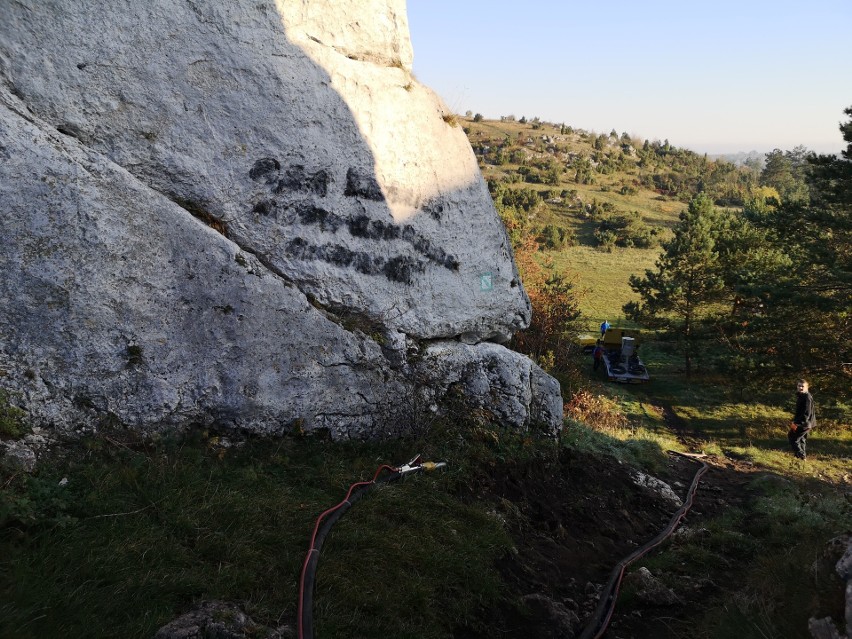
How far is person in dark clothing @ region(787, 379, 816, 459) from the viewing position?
1291cm

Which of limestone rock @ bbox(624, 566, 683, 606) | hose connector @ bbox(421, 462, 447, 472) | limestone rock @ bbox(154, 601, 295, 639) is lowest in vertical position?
limestone rock @ bbox(624, 566, 683, 606)

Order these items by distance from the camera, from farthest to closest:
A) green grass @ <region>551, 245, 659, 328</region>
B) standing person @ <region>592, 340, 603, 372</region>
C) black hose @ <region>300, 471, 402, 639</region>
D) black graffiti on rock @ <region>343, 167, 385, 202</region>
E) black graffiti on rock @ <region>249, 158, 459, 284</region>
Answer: green grass @ <region>551, 245, 659, 328</region> < standing person @ <region>592, 340, 603, 372</region> < black graffiti on rock @ <region>343, 167, 385, 202</region> < black graffiti on rock @ <region>249, 158, 459, 284</region> < black hose @ <region>300, 471, 402, 639</region>

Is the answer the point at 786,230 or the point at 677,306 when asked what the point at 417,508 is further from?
the point at 677,306

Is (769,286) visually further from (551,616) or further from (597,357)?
(551,616)

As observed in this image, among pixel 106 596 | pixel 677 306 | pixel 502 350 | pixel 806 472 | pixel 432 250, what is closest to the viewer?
pixel 106 596

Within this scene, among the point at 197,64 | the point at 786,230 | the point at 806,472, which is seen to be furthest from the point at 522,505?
the point at 786,230

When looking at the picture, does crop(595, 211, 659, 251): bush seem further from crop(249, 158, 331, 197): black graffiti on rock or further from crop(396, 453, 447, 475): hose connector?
crop(396, 453, 447, 475): hose connector

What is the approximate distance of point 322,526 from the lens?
494 cm

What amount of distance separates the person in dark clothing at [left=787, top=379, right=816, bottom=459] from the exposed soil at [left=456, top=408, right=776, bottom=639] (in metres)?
4.14

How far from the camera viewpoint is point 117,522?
425 centimetres

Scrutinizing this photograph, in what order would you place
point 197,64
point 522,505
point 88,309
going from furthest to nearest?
1. point 522,505
2. point 197,64
3. point 88,309

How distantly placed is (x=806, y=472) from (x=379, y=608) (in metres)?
11.3

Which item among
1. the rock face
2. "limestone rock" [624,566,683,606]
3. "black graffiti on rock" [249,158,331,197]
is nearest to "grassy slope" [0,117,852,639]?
"limestone rock" [624,566,683,606]

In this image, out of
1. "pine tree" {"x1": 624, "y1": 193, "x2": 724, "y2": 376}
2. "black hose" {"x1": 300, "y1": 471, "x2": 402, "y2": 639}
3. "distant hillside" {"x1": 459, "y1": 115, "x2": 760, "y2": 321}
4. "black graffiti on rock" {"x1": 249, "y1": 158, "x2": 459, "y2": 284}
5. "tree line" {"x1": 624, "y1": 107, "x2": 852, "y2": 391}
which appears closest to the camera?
"black hose" {"x1": 300, "y1": 471, "x2": 402, "y2": 639}
